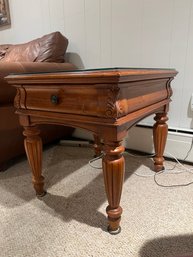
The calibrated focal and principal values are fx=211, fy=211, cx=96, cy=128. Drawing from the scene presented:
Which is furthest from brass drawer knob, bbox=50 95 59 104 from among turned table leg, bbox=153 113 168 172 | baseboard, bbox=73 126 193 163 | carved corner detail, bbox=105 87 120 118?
baseboard, bbox=73 126 193 163

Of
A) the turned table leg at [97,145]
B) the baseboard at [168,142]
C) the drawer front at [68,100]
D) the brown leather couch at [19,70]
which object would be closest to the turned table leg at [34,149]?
the drawer front at [68,100]

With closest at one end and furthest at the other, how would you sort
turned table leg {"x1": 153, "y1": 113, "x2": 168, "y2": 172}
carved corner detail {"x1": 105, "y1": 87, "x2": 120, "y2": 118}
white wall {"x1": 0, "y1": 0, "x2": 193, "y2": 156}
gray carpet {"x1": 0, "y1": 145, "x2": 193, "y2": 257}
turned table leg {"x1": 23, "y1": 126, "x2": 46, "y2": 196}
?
carved corner detail {"x1": 105, "y1": 87, "x2": 120, "y2": 118} < gray carpet {"x1": 0, "y1": 145, "x2": 193, "y2": 257} < turned table leg {"x1": 23, "y1": 126, "x2": 46, "y2": 196} < turned table leg {"x1": 153, "y1": 113, "x2": 168, "y2": 172} < white wall {"x1": 0, "y1": 0, "x2": 193, "y2": 156}

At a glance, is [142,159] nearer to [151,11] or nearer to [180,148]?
[180,148]

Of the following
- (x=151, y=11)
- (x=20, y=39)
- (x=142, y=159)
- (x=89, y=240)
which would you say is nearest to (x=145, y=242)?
(x=89, y=240)

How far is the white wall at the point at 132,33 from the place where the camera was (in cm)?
117

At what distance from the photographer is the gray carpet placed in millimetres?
686

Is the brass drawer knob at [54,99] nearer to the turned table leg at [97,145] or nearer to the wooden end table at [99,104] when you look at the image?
the wooden end table at [99,104]

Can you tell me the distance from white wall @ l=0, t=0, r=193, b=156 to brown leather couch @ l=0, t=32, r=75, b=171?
181 mm

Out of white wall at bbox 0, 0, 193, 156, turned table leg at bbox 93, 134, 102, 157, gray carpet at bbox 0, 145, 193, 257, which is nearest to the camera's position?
gray carpet at bbox 0, 145, 193, 257

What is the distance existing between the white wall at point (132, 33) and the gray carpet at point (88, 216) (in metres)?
0.51

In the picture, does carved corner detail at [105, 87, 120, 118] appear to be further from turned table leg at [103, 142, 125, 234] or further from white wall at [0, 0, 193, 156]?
white wall at [0, 0, 193, 156]

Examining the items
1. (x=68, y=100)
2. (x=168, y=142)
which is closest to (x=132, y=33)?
(x=168, y=142)

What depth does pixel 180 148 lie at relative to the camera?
1.24 meters

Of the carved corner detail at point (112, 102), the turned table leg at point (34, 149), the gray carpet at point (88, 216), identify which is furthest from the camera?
the turned table leg at point (34, 149)
